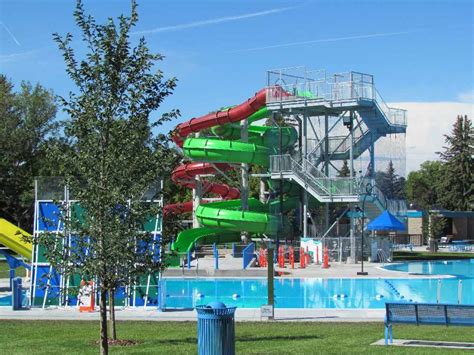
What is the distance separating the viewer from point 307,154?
4075 cm

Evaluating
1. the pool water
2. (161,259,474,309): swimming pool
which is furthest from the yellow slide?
the pool water

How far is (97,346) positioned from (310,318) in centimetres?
592

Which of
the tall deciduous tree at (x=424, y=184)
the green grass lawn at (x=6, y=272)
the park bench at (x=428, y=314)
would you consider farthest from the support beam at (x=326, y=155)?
the tall deciduous tree at (x=424, y=184)

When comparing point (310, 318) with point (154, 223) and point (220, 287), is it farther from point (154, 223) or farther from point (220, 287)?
point (220, 287)

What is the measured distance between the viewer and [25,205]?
5697 cm

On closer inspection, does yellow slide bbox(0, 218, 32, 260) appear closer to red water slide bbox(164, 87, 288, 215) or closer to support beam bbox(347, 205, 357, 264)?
red water slide bbox(164, 87, 288, 215)

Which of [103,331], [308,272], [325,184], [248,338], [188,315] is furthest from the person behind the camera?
[325,184]

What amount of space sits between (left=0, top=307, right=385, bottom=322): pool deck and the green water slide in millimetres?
16949

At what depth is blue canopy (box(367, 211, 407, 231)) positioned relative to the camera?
3503 cm

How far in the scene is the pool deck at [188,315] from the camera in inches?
665

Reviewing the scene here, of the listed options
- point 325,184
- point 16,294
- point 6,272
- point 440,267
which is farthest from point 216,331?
point 440,267

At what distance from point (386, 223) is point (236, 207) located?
11103mm

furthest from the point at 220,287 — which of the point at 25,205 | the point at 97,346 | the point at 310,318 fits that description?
the point at 25,205

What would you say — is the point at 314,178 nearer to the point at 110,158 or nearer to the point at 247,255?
the point at 247,255
